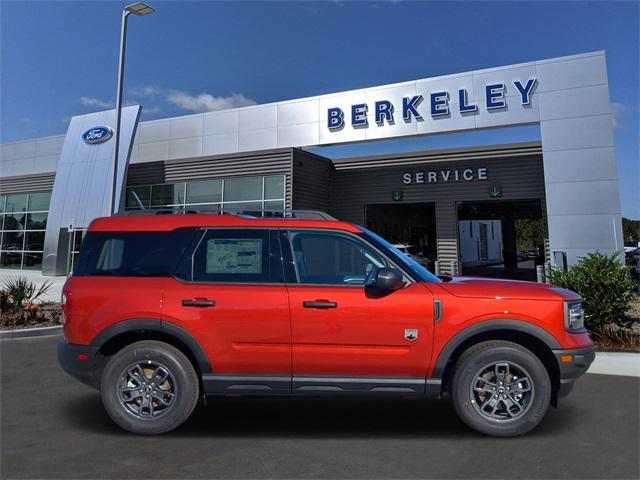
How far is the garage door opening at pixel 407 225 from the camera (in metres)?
21.1

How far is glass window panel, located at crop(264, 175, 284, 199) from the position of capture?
670 inches

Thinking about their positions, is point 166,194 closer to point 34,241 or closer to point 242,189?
point 242,189

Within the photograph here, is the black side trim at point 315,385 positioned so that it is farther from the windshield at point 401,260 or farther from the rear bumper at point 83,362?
the rear bumper at point 83,362

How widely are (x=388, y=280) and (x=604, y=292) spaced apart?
18.7 ft

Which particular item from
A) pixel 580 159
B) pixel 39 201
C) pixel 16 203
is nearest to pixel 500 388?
pixel 580 159

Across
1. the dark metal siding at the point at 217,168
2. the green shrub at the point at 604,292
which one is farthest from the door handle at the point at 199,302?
the dark metal siding at the point at 217,168

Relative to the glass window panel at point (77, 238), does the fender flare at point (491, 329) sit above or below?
below

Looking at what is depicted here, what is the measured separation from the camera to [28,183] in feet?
81.9

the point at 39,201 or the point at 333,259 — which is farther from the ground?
the point at 39,201

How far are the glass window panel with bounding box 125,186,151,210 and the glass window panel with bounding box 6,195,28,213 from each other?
8.10 metres

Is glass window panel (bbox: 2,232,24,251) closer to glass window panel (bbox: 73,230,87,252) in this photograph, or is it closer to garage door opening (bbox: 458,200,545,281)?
glass window panel (bbox: 73,230,87,252)

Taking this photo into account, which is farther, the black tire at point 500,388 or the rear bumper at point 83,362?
the rear bumper at point 83,362

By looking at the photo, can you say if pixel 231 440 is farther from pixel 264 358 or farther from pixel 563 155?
pixel 563 155

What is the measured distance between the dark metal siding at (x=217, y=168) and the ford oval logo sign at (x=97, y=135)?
2364 mm
